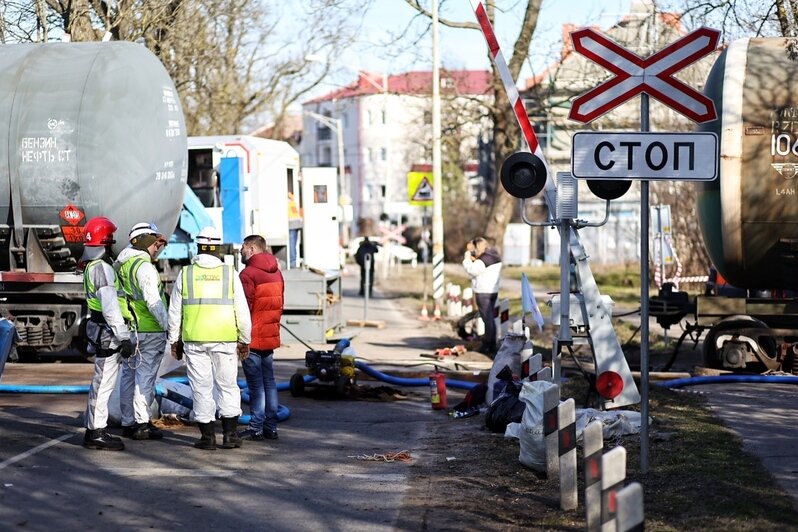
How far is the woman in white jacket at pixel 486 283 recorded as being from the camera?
18.8 m

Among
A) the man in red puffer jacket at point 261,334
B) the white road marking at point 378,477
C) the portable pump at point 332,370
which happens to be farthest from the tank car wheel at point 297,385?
the white road marking at point 378,477

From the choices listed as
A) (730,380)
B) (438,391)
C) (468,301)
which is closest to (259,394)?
(438,391)

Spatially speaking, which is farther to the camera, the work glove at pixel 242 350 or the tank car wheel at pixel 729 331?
the tank car wheel at pixel 729 331

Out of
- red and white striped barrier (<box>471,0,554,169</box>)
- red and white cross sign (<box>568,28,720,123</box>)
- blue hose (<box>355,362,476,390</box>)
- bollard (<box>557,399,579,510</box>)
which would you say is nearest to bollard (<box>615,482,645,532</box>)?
bollard (<box>557,399,579,510</box>)

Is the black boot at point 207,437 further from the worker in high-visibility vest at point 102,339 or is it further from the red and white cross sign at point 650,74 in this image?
the red and white cross sign at point 650,74

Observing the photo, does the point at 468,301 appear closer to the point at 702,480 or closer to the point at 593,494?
the point at 702,480

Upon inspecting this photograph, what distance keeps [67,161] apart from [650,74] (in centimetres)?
819

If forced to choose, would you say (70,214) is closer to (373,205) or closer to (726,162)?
(726,162)

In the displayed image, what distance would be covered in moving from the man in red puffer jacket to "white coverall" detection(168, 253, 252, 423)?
45 cm

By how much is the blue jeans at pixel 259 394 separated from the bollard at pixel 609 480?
17.9 ft

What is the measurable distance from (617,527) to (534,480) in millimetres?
3589

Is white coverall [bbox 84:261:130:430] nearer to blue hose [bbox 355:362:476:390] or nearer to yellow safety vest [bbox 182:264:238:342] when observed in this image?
yellow safety vest [bbox 182:264:238:342]

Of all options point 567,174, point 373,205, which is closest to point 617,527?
point 567,174

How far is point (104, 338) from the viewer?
10.4m
